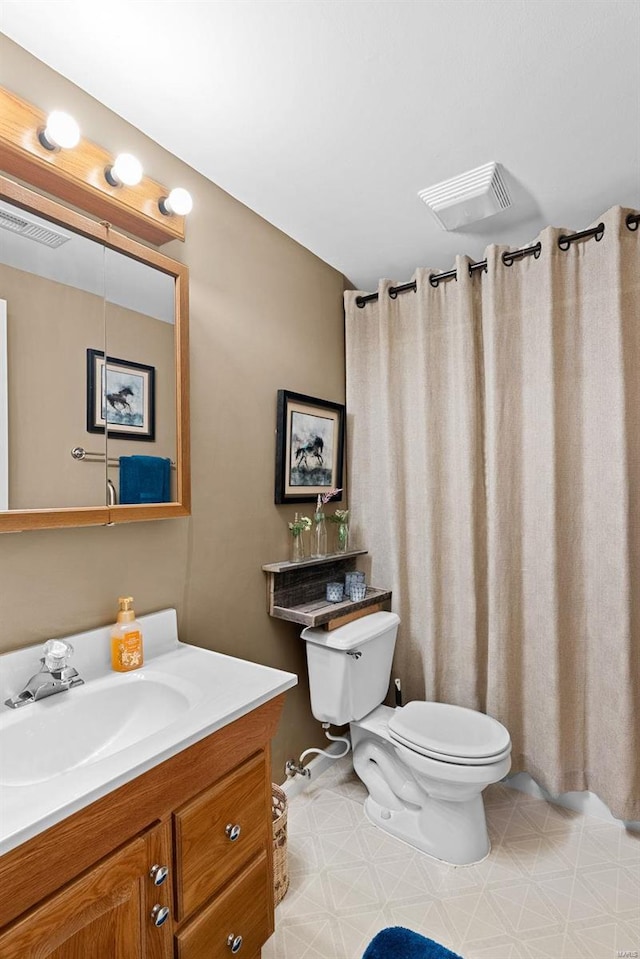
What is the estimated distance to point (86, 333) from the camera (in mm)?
1327

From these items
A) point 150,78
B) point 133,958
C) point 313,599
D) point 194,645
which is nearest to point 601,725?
point 313,599

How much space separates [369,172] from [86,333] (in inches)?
43.8

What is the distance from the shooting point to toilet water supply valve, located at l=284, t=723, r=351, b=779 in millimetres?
2078

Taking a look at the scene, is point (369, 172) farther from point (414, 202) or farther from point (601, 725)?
point (601, 725)

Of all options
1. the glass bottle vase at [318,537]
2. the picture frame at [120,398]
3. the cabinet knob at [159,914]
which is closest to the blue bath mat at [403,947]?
the cabinet knob at [159,914]

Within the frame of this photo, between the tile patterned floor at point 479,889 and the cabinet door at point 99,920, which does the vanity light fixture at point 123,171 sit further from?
the tile patterned floor at point 479,889

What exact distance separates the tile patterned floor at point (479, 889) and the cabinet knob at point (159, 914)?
69 centimetres

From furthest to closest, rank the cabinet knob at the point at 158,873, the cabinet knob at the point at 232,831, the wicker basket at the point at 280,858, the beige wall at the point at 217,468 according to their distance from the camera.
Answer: the wicker basket at the point at 280,858, the beige wall at the point at 217,468, the cabinet knob at the point at 232,831, the cabinet knob at the point at 158,873

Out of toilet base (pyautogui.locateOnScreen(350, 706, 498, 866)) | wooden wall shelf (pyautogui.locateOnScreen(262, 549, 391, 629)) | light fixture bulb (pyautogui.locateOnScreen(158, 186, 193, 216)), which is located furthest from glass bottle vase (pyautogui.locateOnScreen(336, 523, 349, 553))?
light fixture bulb (pyautogui.locateOnScreen(158, 186, 193, 216))

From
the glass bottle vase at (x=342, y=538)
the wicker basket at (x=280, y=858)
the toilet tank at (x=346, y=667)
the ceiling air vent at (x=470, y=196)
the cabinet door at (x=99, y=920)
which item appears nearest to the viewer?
the cabinet door at (x=99, y=920)

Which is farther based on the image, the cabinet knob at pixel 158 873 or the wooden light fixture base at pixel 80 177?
the wooden light fixture base at pixel 80 177

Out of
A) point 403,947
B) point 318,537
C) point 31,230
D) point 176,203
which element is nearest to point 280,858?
point 403,947

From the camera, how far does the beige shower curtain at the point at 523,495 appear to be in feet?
6.14

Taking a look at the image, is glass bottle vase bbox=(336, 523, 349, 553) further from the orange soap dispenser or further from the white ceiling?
the white ceiling
